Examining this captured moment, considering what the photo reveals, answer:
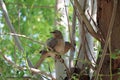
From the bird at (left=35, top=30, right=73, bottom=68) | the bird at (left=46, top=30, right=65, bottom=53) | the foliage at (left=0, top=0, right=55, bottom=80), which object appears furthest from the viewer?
the bird at (left=46, top=30, right=65, bottom=53)

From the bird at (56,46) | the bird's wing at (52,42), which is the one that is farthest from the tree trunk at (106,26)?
the bird's wing at (52,42)

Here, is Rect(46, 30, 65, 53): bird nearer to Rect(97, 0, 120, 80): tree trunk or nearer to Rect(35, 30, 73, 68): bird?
Rect(35, 30, 73, 68): bird

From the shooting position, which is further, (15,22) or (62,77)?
(15,22)

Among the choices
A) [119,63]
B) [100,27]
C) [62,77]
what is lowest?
[62,77]

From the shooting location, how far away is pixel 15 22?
3.88m

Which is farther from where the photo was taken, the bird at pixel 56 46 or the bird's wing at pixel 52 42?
the bird's wing at pixel 52 42

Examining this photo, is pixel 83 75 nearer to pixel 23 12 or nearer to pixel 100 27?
pixel 100 27

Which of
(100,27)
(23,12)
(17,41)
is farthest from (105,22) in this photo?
(23,12)

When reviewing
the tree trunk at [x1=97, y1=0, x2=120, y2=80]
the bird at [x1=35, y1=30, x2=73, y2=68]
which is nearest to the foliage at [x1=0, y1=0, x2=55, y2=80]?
the bird at [x1=35, y1=30, x2=73, y2=68]

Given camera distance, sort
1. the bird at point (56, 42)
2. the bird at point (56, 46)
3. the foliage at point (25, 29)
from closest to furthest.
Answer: the foliage at point (25, 29), the bird at point (56, 46), the bird at point (56, 42)

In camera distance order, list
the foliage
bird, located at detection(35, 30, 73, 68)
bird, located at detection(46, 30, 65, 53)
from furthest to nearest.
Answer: bird, located at detection(46, 30, 65, 53)
bird, located at detection(35, 30, 73, 68)
the foliage

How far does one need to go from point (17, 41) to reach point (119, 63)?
2.80 ft

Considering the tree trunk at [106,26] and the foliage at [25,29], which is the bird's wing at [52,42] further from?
the tree trunk at [106,26]

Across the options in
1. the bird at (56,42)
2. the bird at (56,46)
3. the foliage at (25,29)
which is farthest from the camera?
the bird at (56,42)
